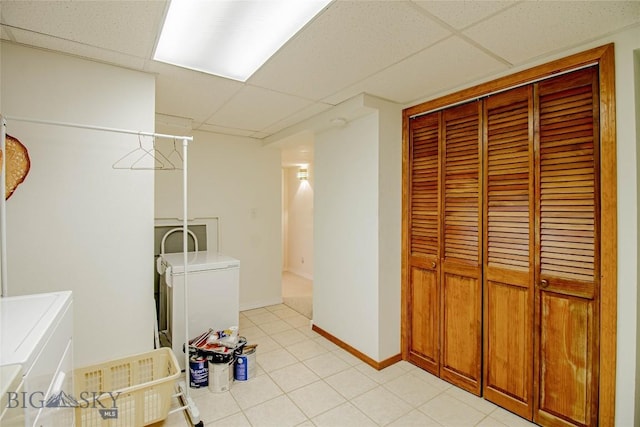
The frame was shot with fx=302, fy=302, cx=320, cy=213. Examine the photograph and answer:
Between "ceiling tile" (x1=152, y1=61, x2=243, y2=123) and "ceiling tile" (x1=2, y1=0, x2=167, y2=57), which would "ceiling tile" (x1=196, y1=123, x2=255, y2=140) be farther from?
"ceiling tile" (x1=2, y1=0, x2=167, y2=57)

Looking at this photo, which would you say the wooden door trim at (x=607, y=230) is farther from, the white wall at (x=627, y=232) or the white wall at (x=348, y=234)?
the white wall at (x=348, y=234)

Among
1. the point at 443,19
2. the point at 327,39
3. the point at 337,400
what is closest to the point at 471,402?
the point at 337,400

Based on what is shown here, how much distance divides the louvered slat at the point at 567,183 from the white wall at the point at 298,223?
14.3 ft

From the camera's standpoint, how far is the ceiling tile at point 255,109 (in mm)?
2557

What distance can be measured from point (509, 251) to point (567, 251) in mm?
333

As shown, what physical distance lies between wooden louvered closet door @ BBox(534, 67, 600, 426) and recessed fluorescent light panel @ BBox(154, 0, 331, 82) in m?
1.58

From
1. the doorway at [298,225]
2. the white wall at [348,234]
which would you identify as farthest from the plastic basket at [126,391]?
the doorway at [298,225]

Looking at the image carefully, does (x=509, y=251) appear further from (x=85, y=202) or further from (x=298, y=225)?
(x=298, y=225)

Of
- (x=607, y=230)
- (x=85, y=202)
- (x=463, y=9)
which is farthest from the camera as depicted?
(x=85, y=202)

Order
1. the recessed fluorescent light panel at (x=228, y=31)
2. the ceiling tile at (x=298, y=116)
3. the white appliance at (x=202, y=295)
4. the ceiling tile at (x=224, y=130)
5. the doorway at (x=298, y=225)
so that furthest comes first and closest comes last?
the doorway at (x=298, y=225) → the ceiling tile at (x=224, y=130) → the ceiling tile at (x=298, y=116) → the white appliance at (x=202, y=295) → the recessed fluorescent light panel at (x=228, y=31)

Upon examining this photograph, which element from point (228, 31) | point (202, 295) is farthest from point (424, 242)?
point (228, 31)

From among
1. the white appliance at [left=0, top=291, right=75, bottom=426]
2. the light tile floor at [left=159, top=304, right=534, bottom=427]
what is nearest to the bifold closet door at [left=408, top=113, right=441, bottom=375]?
the light tile floor at [left=159, top=304, right=534, bottom=427]

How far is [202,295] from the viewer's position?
266cm

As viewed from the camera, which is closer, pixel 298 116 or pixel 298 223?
pixel 298 116
